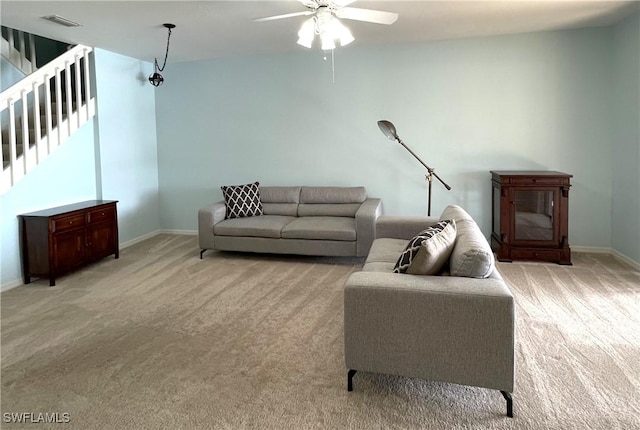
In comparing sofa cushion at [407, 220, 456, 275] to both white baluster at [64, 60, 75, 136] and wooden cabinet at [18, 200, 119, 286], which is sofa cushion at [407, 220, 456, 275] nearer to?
wooden cabinet at [18, 200, 119, 286]

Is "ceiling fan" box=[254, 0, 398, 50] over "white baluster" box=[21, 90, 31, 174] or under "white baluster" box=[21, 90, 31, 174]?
over

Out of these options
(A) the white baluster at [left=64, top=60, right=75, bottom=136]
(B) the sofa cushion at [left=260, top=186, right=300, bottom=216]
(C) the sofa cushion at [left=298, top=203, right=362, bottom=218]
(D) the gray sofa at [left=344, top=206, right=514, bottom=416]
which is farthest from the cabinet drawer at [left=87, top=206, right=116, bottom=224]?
(D) the gray sofa at [left=344, top=206, right=514, bottom=416]

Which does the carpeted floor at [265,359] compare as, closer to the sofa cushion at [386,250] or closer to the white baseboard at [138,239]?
the sofa cushion at [386,250]

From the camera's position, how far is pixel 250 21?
4246 mm

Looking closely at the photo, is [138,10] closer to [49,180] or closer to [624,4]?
[49,180]

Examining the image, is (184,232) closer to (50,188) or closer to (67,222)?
(50,188)

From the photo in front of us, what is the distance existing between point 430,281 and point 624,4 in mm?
3691

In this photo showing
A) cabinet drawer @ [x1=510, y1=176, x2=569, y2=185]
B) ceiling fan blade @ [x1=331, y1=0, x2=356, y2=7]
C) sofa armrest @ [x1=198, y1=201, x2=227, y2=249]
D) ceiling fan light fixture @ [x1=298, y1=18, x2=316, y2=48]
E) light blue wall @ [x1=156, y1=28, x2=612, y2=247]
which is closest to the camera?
ceiling fan blade @ [x1=331, y1=0, x2=356, y2=7]

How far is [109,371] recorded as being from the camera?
2539 millimetres

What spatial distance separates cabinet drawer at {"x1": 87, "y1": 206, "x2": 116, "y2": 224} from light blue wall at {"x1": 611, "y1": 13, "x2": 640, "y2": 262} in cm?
561

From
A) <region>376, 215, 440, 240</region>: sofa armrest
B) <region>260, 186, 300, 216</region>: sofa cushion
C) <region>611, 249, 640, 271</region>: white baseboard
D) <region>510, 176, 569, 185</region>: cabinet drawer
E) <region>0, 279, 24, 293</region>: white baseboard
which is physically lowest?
<region>0, 279, 24, 293</region>: white baseboard

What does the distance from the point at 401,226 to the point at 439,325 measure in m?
1.90

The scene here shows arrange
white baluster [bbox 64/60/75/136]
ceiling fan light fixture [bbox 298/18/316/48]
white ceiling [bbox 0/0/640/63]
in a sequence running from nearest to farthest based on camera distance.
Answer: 1. ceiling fan light fixture [bbox 298/18/316/48]
2. white ceiling [bbox 0/0/640/63]
3. white baluster [bbox 64/60/75/136]

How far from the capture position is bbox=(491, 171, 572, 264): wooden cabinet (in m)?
4.57
